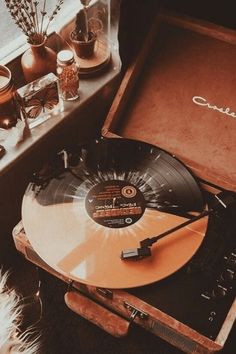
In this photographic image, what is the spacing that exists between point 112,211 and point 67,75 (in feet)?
1.41

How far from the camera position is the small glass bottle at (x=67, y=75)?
131cm

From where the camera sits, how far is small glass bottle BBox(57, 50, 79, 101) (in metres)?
1.31

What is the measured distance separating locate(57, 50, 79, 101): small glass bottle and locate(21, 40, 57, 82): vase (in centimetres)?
5

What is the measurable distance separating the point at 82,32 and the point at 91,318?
85 cm

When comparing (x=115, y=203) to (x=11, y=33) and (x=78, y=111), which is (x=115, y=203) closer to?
(x=78, y=111)

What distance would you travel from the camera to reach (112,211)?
120cm

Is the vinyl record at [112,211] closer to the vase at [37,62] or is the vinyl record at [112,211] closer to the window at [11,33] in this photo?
the vase at [37,62]

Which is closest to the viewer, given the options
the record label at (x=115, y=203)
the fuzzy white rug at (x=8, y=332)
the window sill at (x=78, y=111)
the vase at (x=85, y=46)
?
the fuzzy white rug at (x=8, y=332)

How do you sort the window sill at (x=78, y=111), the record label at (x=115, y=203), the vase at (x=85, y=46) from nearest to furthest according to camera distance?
the record label at (x=115, y=203), the window sill at (x=78, y=111), the vase at (x=85, y=46)

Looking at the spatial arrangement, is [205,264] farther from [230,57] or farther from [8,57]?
[8,57]

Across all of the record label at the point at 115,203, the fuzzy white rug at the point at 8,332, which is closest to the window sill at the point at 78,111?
the record label at the point at 115,203

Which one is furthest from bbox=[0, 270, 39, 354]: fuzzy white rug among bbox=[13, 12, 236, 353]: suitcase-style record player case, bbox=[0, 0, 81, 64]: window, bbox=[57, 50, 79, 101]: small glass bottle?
bbox=[0, 0, 81, 64]: window

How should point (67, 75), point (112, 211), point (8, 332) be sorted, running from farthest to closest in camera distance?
1. point (67, 75)
2. point (112, 211)
3. point (8, 332)

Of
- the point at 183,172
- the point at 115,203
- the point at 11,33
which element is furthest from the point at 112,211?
the point at 11,33
